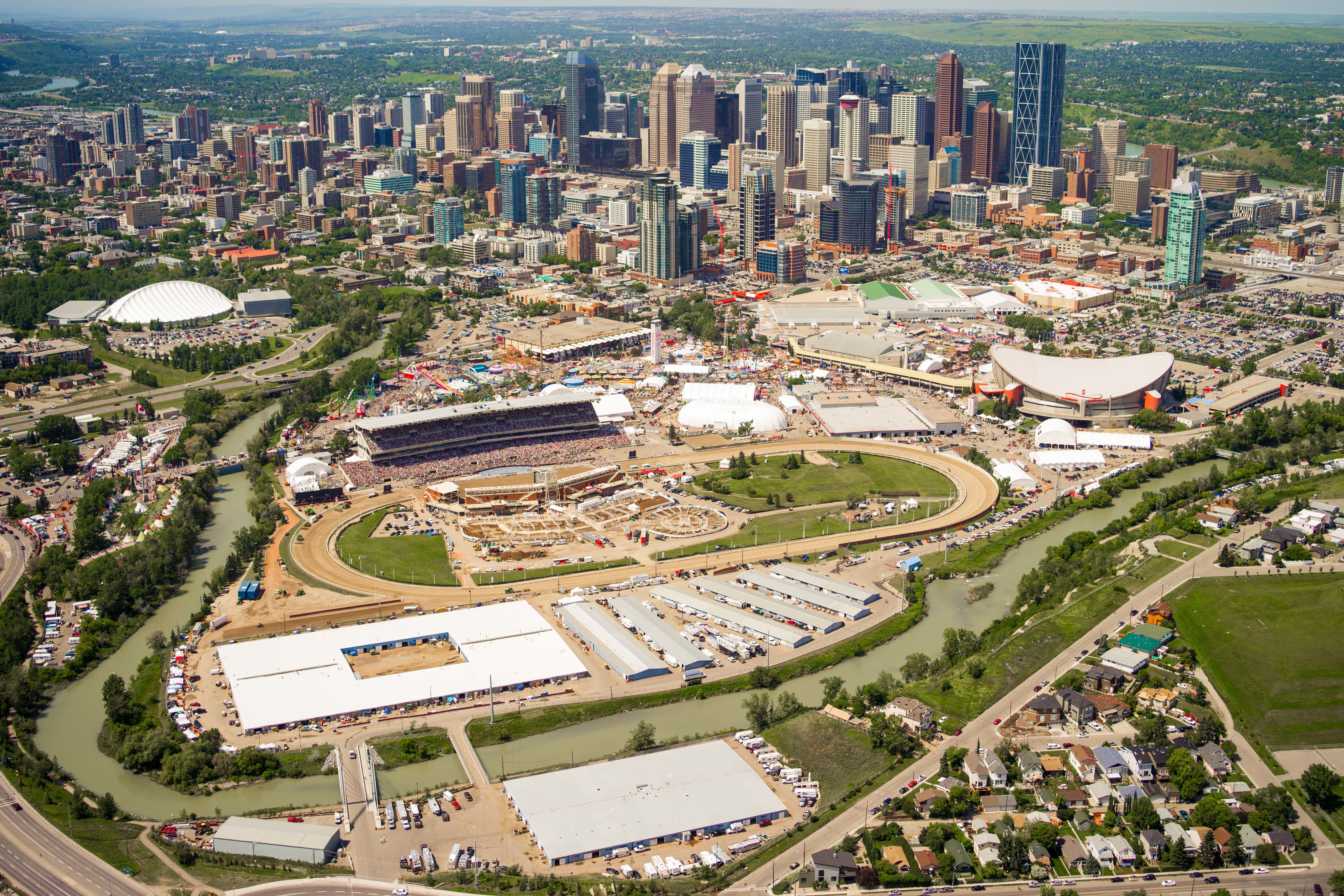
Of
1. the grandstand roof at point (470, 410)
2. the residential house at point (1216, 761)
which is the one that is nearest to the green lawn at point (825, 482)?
the grandstand roof at point (470, 410)

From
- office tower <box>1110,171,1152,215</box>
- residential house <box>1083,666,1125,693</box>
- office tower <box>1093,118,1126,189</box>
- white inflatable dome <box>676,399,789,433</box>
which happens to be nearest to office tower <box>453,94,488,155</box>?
office tower <box>1093,118,1126,189</box>

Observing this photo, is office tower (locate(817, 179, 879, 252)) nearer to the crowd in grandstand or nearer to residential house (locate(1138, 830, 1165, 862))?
the crowd in grandstand

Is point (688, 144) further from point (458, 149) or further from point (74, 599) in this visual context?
point (74, 599)

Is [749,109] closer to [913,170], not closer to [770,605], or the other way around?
[913,170]

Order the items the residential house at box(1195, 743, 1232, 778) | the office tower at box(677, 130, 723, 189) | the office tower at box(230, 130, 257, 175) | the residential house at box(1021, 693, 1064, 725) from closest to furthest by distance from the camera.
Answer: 1. the residential house at box(1195, 743, 1232, 778)
2. the residential house at box(1021, 693, 1064, 725)
3. the office tower at box(677, 130, 723, 189)
4. the office tower at box(230, 130, 257, 175)

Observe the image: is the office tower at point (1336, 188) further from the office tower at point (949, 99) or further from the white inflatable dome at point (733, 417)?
the white inflatable dome at point (733, 417)
